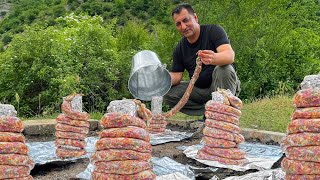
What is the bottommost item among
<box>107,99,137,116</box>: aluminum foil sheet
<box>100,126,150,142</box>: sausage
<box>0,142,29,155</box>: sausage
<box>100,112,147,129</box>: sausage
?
<box>0,142,29,155</box>: sausage

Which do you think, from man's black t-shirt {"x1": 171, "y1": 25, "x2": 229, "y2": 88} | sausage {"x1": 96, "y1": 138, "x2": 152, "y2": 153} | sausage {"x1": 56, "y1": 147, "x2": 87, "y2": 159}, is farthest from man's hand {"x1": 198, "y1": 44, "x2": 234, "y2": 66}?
sausage {"x1": 96, "y1": 138, "x2": 152, "y2": 153}

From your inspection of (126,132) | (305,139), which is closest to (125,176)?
(126,132)

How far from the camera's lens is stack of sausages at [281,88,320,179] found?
2568mm

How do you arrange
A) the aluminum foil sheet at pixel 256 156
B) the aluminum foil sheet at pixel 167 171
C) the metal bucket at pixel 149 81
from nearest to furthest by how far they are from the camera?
1. the aluminum foil sheet at pixel 167 171
2. the aluminum foil sheet at pixel 256 156
3. the metal bucket at pixel 149 81

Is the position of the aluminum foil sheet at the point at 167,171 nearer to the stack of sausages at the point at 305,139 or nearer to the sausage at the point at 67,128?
the sausage at the point at 67,128

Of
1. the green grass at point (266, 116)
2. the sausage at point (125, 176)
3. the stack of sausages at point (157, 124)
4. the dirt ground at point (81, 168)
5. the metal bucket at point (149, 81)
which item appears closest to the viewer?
the sausage at point (125, 176)

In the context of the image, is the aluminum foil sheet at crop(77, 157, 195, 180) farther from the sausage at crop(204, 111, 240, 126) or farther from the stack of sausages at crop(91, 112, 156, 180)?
the stack of sausages at crop(91, 112, 156, 180)

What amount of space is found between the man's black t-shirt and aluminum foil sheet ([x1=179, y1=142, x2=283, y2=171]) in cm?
121

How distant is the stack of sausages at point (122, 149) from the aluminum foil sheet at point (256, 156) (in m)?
1.23

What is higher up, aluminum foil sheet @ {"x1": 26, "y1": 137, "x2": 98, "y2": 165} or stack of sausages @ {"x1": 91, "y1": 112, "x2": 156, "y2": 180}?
stack of sausages @ {"x1": 91, "y1": 112, "x2": 156, "y2": 180}

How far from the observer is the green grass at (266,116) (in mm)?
5898

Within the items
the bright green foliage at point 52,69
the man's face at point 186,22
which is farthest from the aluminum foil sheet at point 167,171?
the bright green foliage at point 52,69

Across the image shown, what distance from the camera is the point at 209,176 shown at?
3.64 m

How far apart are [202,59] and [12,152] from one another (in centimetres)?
252
